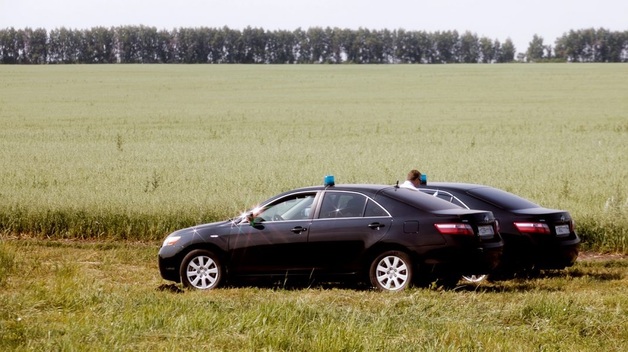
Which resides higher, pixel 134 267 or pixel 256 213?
pixel 256 213

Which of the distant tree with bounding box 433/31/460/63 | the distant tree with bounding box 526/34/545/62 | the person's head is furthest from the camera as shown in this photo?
the distant tree with bounding box 526/34/545/62

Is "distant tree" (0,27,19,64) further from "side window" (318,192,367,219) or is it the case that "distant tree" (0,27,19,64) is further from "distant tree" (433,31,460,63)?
"side window" (318,192,367,219)

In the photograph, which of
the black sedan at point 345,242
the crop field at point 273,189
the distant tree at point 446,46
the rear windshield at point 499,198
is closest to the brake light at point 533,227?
the rear windshield at point 499,198

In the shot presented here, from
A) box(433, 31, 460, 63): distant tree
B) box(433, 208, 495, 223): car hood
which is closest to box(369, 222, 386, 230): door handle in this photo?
box(433, 208, 495, 223): car hood

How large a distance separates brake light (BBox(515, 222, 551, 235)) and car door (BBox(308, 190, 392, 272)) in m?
2.12

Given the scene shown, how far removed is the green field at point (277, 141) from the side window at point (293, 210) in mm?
5155

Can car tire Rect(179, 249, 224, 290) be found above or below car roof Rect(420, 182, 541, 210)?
below

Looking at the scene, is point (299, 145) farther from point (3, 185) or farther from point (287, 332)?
point (287, 332)

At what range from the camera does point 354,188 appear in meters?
12.5

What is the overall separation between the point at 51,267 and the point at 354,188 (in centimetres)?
436

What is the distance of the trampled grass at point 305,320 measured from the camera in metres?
7.75

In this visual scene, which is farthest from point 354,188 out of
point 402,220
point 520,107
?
point 520,107

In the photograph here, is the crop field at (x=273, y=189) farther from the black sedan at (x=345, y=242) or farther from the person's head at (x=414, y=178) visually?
the person's head at (x=414, y=178)

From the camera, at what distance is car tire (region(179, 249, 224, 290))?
1290 cm
